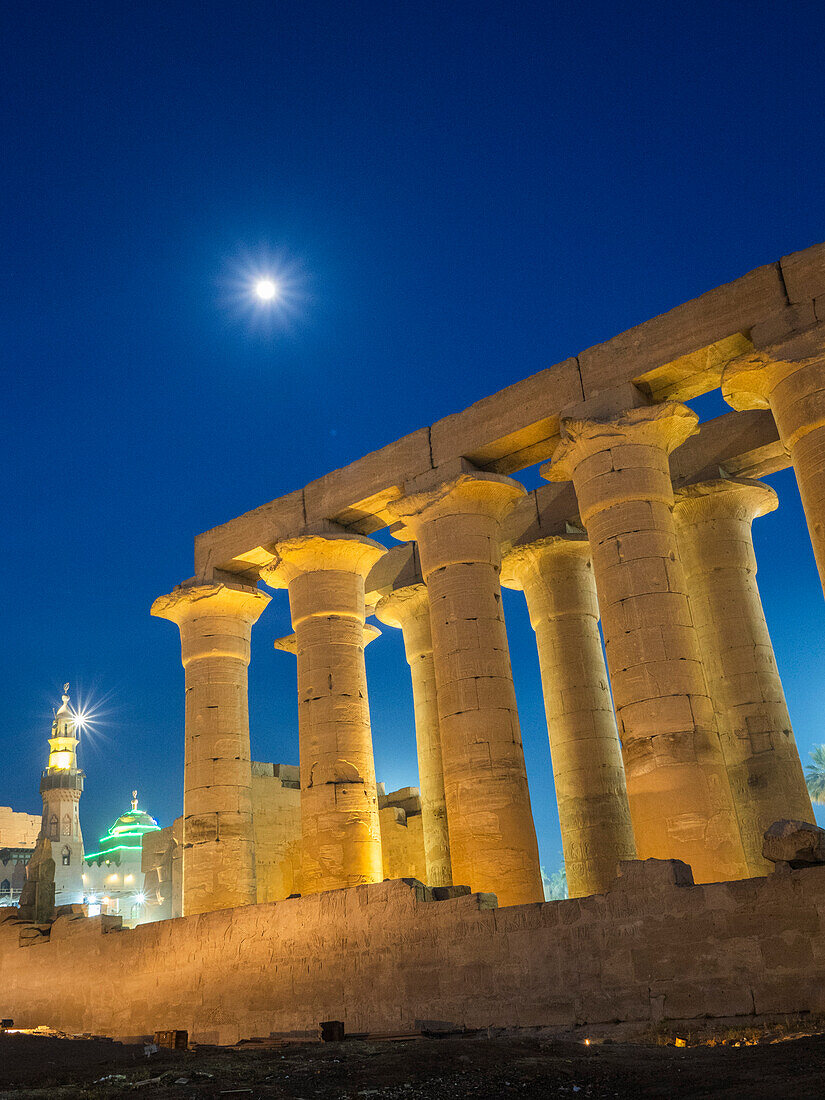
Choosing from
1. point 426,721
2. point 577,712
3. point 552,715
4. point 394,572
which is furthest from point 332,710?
point 394,572

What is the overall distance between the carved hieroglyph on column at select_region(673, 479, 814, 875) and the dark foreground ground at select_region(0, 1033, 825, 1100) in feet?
24.4

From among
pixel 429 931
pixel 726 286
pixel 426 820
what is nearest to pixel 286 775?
pixel 426 820

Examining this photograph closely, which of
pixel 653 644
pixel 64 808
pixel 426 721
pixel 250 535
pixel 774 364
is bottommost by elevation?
pixel 653 644

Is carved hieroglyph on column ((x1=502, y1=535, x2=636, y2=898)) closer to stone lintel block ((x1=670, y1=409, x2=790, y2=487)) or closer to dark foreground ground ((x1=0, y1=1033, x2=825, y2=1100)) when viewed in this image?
stone lintel block ((x1=670, y1=409, x2=790, y2=487))

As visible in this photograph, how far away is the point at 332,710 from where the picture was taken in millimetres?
15906

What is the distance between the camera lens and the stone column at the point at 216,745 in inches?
650

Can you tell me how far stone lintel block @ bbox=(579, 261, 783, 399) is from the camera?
12.9 m

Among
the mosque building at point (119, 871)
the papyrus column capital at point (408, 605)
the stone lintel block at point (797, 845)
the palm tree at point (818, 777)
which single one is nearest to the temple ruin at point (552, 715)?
the stone lintel block at point (797, 845)

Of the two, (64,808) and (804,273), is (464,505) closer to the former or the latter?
(804,273)

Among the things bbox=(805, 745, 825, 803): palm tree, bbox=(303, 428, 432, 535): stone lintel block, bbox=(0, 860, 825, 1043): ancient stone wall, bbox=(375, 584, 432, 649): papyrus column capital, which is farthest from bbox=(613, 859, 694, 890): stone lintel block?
bbox=(805, 745, 825, 803): palm tree

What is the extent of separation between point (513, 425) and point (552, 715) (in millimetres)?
6563

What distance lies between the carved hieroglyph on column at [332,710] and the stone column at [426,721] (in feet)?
11.9

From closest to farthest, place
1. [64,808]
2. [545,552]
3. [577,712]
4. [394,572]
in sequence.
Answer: [577,712]
[545,552]
[394,572]
[64,808]

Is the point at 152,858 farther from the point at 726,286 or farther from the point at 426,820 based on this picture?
the point at 726,286
